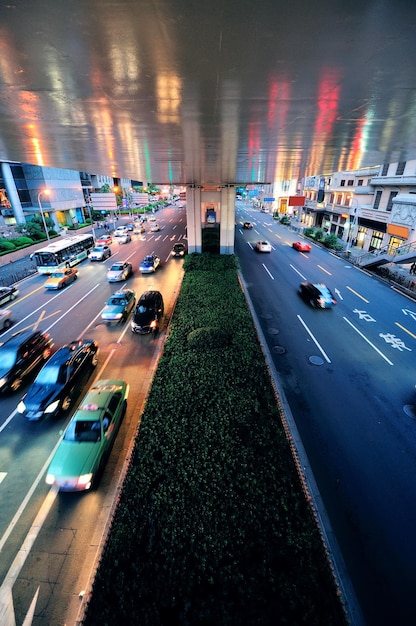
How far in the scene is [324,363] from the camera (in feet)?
43.8

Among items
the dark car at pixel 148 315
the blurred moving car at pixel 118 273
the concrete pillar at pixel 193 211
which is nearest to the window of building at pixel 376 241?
the concrete pillar at pixel 193 211

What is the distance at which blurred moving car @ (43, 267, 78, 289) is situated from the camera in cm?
2298

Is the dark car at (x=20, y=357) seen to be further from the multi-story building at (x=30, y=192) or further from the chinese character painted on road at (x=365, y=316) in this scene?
the multi-story building at (x=30, y=192)

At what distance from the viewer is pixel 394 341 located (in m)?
15.4

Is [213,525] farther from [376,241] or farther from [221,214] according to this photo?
[376,241]

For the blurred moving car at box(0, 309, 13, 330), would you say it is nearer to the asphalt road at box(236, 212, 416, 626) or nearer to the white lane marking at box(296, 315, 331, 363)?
the asphalt road at box(236, 212, 416, 626)

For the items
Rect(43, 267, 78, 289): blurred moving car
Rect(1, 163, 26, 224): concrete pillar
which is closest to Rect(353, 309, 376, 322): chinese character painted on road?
Rect(43, 267, 78, 289): blurred moving car

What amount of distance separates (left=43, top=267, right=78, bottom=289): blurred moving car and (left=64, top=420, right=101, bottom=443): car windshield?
17.9 metres

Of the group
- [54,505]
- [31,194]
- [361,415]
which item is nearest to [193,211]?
[361,415]

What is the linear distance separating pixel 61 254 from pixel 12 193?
2544 centimetres

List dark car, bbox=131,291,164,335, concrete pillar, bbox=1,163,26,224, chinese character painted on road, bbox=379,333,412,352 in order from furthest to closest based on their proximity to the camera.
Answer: concrete pillar, bbox=1,163,26,224, dark car, bbox=131,291,164,335, chinese character painted on road, bbox=379,333,412,352

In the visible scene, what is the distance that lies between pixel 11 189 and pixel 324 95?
5345 cm

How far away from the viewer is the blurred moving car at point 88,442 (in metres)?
7.49

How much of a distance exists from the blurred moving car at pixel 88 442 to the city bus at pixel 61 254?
2226cm
